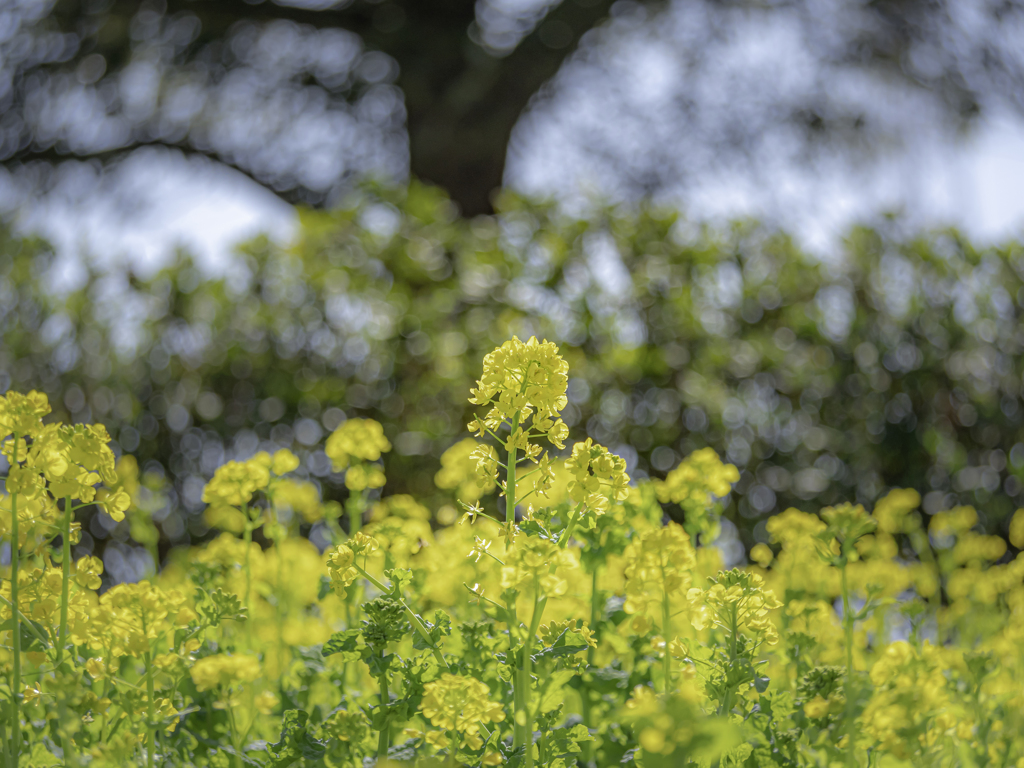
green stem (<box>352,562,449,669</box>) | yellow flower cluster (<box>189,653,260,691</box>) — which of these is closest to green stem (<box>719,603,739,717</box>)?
green stem (<box>352,562,449,669</box>)

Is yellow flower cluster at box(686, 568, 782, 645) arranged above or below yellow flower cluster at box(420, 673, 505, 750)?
above

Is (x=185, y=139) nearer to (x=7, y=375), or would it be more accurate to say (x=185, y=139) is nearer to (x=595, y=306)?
(x=7, y=375)

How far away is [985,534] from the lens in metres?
3.76

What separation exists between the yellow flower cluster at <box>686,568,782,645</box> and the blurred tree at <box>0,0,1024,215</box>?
5.36 m

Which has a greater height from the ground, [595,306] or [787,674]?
[787,674]

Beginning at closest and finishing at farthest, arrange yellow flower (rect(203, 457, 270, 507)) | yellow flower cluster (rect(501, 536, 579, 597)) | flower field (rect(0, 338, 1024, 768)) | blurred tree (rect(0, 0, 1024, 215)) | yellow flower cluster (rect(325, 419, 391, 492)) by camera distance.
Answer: yellow flower cluster (rect(501, 536, 579, 597)), flower field (rect(0, 338, 1024, 768)), yellow flower (rect(203, 457, 270, 507)), yellow flower cluster (rect(325, 419, 391, 492)), blurred tree (rect(0, 0, 1024, 215))

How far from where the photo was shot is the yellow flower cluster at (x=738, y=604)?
1260 millimetres

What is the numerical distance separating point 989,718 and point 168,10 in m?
6.52

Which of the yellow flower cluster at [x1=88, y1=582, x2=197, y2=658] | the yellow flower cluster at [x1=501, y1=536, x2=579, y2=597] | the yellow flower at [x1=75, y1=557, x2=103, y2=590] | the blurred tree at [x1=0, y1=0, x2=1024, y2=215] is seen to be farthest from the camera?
the blurred tree at [x1=0, y1=0, x2=1024, y2=215]

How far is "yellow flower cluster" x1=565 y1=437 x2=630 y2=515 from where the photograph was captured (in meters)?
1.21

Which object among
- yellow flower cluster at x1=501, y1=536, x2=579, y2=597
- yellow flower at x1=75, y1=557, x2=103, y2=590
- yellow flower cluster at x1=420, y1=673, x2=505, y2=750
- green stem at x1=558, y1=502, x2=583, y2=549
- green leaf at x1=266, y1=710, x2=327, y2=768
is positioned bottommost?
yellow flower at x1=75, y1=557, x2=103, y2=590

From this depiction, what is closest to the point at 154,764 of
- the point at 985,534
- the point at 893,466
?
the point at 893,466

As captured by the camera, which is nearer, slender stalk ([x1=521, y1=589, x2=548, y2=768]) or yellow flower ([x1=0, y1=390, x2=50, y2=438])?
slender stalk ([x1=521, y1=589, x2=548, y2=768])

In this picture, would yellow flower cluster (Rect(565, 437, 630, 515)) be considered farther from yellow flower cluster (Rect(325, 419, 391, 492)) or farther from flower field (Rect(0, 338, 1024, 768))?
yellow flower cluster (Rect(325, 419, 391, 492))
